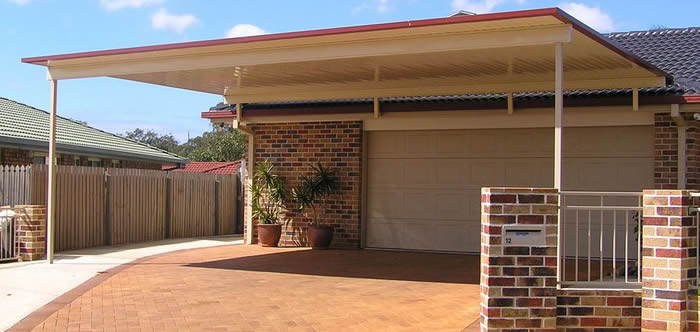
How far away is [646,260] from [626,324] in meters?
0.62

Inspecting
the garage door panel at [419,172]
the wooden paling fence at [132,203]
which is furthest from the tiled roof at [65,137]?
the garage door panel at [419,172]

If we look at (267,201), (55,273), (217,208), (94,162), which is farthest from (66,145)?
(55,273)

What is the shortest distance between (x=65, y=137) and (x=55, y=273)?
1033 cm

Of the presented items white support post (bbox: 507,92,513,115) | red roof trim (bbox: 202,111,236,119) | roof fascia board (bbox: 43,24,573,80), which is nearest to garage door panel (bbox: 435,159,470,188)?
white support post (bbox: 507,92,513,115)

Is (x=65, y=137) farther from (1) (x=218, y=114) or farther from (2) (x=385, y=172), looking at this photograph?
(2) (x=385, y=172)

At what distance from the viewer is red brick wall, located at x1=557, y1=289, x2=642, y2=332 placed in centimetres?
693

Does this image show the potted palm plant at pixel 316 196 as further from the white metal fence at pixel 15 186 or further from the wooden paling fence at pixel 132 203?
the white metal fence at pixel 15 186

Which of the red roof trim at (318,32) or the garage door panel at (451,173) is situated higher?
the red roof trim at (318,32)

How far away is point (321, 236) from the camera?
14.1 m

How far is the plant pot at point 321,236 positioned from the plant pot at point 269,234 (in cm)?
74

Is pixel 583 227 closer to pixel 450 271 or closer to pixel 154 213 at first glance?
pixel 450 271

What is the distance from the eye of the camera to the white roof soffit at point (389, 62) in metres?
8.34

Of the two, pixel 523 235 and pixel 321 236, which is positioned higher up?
pixel 523 235

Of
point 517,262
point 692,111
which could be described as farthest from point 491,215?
point 692,111
